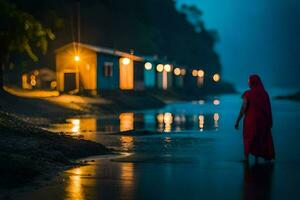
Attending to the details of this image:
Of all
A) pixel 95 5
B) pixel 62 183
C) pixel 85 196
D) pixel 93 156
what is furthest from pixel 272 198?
pixel 95 5

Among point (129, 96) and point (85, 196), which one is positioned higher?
point (129, 96)

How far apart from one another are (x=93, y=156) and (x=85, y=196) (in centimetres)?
541

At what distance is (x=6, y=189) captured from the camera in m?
10.0

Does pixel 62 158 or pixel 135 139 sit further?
pixel 135 139

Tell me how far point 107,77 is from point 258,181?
4338cm

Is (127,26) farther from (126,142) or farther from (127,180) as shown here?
(127,180)

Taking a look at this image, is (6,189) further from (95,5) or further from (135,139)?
(95,5)

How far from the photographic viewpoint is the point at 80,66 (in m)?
52.5

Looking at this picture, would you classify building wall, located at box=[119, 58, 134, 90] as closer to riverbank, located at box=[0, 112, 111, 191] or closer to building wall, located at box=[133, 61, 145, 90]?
building wall, located at box=[133, 61, 145, 90]

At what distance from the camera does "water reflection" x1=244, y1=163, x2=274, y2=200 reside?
9.72m

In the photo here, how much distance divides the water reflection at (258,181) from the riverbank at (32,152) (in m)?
3.51

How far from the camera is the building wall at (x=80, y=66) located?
170 ft

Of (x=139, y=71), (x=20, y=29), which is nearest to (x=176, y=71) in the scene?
(x=139, y=71)

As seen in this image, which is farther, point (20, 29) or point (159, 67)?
point (159, 67)
